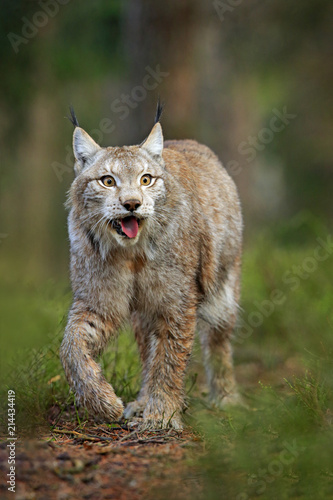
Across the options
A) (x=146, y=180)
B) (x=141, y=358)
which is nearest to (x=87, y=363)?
(x=141, y=358)

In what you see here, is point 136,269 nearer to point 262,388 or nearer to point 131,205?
point 131,205

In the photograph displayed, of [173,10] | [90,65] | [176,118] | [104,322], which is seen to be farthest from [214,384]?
[90,65]

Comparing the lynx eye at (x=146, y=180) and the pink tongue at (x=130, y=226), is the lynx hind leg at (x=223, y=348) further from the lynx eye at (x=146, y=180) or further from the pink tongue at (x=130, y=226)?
the pink tongue at (x=130, y=226)

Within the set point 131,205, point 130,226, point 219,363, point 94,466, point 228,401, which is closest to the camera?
point 94,466

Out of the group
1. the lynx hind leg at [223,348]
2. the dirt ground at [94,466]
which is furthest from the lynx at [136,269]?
the lynx hind leg at [223,348]

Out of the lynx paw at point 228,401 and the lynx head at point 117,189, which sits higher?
the lynx head at point 117,189

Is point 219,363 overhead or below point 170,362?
below

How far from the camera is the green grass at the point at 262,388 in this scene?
11.7ft

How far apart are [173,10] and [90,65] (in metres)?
3.62

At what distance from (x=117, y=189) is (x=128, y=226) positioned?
290 mm

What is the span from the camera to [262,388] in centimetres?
488

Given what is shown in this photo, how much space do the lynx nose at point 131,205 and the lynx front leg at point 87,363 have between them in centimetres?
87

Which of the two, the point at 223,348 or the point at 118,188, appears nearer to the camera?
the point at 118,188

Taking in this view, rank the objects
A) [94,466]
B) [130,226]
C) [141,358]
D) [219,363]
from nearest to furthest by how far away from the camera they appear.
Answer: [94,466], [130,226], [141,358], [219,363]
